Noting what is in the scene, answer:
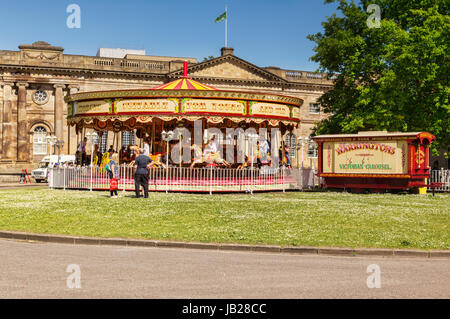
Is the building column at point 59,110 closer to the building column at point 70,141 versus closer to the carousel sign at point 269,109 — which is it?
the building column at point 70,141

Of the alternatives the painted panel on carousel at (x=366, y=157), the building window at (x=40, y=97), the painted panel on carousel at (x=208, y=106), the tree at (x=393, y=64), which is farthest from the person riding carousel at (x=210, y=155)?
the building window at (x=40, y=97)

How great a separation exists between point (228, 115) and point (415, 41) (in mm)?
13205

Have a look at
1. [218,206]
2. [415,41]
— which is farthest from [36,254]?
[415,41]

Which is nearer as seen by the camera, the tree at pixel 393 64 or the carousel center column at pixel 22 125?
the tree at pixel 393 64

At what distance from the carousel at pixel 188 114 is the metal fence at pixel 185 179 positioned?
0.88ft

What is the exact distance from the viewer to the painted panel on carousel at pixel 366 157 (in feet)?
79.5

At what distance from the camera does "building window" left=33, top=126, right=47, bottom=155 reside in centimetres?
5381

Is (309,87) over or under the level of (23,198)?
over

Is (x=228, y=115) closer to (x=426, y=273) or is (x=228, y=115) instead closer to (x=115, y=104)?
(x=115, y=104)

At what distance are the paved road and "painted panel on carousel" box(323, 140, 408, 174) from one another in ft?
50.5

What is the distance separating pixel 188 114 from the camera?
23.6 meters

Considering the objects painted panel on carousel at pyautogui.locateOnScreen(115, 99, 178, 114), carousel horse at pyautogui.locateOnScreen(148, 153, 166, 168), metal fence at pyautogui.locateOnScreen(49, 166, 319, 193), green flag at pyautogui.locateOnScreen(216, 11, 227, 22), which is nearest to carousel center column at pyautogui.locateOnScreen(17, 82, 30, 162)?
green flag at pyautogui.locateOnScreen(216, 11, 227, 22)

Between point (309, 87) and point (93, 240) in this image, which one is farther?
point (309, 87)

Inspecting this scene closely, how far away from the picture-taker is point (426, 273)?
8125 millimetres
